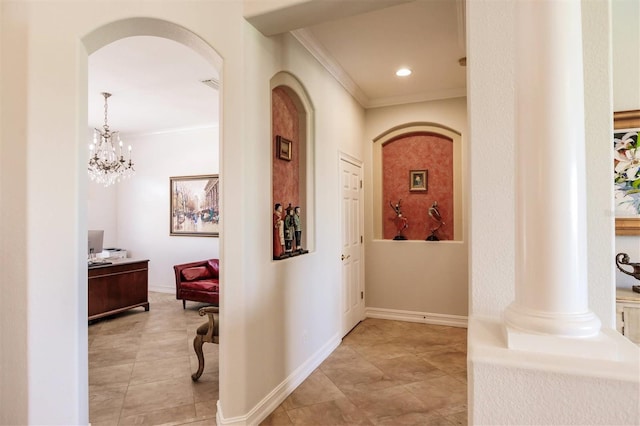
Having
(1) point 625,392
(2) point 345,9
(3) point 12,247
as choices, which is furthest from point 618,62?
(3) point 12,247

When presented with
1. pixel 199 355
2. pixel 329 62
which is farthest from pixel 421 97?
pixel 199 355

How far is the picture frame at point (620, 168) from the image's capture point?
257cm

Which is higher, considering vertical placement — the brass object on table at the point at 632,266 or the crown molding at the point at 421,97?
the crown molding at the point at 421,97

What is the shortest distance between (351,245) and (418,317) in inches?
54.4

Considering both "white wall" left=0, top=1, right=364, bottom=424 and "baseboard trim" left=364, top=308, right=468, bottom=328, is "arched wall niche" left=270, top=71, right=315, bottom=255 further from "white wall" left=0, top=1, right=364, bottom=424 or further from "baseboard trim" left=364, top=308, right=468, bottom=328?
"baseboard trim" left=364, top=308, right=468, bottom=328

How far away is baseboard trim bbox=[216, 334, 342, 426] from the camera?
2.27 metres

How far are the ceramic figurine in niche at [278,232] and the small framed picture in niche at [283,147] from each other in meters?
0.43

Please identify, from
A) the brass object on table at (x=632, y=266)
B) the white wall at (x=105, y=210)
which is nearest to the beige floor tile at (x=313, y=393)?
the brass object on table at (x=632, y=266)

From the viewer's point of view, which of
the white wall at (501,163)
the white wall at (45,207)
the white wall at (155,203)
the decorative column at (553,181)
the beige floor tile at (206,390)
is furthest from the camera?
the white wall at (155,203)

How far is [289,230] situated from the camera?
9.81 ft

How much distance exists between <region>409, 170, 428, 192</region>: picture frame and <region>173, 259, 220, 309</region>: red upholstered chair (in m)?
3.12

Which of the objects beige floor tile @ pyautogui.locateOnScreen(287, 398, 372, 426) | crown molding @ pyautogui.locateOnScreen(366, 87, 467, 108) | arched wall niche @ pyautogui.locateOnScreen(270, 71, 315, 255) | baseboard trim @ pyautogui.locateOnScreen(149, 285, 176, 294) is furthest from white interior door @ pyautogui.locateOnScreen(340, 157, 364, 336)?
baseboard trim @ pyautogui.locateOnScreen(149, 285, 176, 294)

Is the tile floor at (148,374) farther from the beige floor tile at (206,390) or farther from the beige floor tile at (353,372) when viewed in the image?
the beige floor tile at (353,372)

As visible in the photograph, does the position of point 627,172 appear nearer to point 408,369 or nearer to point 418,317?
point 408,369
